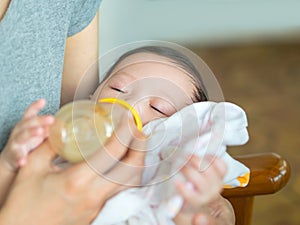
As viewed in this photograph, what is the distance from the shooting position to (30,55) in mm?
855

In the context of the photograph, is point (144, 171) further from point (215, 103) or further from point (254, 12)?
point (254, 12)

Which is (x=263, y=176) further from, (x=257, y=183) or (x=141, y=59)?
(x=141, y=59)

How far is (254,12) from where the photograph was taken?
3.00 meters

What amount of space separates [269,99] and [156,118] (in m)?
2.01

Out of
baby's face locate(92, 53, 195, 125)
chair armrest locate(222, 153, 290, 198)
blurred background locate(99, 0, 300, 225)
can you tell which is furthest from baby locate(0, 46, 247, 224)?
blurred background locate(99, 0, 300, 225)

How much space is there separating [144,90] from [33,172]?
0.23 metres

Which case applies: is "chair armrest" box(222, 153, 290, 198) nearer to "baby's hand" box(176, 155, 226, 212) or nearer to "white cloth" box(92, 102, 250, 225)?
"white cloth" box(92, 102, 250, 225)

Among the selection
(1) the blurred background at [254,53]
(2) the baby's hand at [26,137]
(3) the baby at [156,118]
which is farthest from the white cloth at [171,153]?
(1) the blurred background at [254,53]

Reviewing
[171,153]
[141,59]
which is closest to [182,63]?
[141,59]

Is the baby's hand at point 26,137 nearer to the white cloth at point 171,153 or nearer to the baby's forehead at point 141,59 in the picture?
the white cloth at point 171,153

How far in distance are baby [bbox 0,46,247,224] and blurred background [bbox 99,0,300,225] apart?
1.20 metres

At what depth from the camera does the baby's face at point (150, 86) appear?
881 mm

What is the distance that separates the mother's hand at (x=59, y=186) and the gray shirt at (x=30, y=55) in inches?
4.4

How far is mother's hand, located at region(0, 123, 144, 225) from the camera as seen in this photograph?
0.72m
